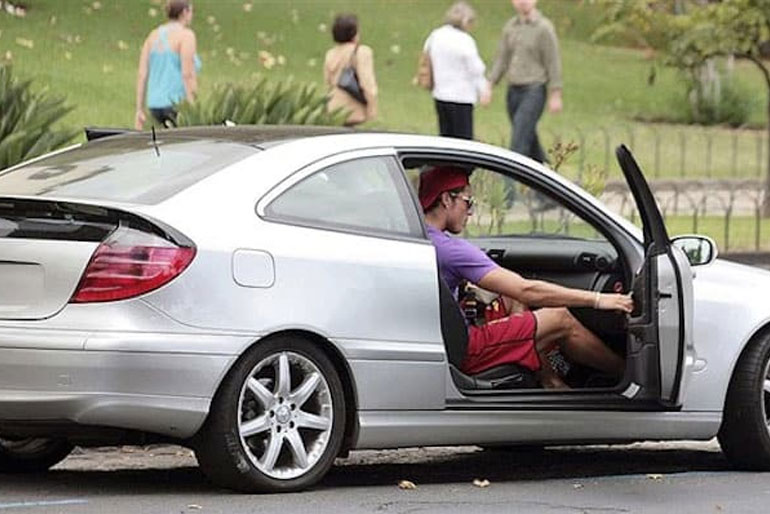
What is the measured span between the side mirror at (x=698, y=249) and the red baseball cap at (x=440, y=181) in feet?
3.02

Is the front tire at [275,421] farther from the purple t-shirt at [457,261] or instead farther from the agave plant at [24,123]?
the agave plant at [24,123]

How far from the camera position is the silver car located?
7711 mm

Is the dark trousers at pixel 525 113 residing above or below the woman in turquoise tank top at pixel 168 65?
below

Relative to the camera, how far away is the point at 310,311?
8023 mm

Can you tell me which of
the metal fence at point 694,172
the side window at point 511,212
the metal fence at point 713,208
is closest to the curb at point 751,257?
the metal fence at point 713,208

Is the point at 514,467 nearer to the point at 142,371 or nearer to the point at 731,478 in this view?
the point at 731,478

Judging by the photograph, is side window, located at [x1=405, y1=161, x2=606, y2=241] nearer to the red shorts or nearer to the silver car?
the silver car

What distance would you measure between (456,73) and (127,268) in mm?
10878

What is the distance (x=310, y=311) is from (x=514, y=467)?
195 centimetres

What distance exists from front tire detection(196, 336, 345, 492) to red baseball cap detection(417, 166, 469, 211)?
1.17 metres

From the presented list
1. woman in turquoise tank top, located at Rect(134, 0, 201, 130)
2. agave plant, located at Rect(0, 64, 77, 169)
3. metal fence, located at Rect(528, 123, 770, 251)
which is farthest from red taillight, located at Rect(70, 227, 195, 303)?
metal fence, located at Rect(528, 123, 770, 251)

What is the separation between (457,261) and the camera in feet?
28.8

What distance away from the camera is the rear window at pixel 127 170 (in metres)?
8.11

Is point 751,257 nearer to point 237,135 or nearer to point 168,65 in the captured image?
point 168,65
